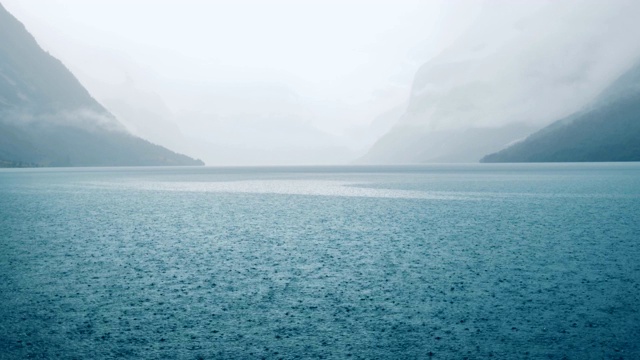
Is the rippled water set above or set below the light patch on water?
below

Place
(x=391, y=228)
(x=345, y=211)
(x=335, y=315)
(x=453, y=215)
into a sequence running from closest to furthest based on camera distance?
(x=335, y=315) < (x=391, y=228) < (x=453, y=215) < (x=345, y=211)

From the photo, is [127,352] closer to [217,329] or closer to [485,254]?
[217,329]

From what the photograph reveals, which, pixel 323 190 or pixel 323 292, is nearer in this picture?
pixel 323 292

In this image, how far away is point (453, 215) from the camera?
5097cm

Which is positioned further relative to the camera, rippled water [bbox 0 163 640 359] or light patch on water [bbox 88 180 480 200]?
light patch on water [bbox 88 180 480 200]

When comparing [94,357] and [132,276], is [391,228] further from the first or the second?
[94,357]

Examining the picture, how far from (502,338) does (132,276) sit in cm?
1610

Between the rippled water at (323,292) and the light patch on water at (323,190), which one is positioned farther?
the light patch on water at (323,190)

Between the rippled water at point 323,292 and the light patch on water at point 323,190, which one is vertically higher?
the light patch on water at point 323,190

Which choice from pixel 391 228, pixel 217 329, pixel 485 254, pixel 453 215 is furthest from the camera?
pixel 453 215

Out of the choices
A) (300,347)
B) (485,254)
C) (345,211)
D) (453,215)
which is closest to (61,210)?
(345,211)

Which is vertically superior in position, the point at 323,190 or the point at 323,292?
the point at 323,190

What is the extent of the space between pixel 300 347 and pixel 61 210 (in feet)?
177

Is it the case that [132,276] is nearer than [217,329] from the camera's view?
No
